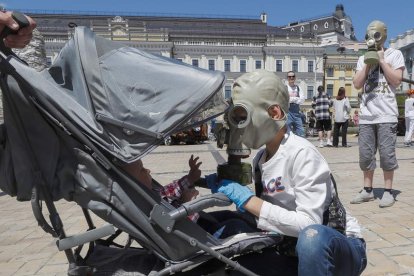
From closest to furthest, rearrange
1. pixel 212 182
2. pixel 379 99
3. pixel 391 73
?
pixel 212 182, pixel 391 73, pixel 379 99

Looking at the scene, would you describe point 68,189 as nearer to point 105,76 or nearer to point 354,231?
point 105,76

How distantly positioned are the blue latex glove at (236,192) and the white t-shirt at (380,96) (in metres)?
2.98

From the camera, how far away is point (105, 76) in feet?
5.29

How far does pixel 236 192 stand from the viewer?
1670 mm

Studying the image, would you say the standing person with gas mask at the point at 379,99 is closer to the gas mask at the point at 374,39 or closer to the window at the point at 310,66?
the gas mask at the point at 374,39

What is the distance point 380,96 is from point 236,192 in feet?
10.1

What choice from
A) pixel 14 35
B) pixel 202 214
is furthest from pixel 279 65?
pixel 14 35

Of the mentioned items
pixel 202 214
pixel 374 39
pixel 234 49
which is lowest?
pixel 202 214

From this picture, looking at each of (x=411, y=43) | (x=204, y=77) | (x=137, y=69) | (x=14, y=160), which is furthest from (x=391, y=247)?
(x=411, y=43)

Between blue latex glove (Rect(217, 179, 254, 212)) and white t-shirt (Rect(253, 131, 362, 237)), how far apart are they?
0.09 metres

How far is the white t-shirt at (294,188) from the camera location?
1679 mm

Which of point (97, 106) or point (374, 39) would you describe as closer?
point (97, 106)

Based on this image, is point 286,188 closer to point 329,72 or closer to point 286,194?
point 286,194

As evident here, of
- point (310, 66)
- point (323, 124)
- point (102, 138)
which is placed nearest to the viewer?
point (102, 138)
